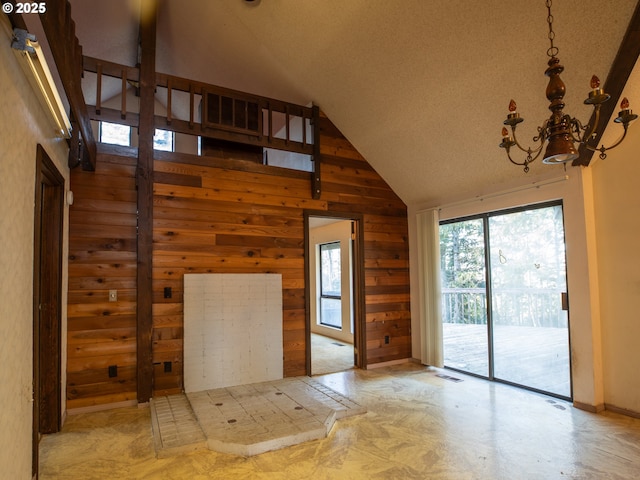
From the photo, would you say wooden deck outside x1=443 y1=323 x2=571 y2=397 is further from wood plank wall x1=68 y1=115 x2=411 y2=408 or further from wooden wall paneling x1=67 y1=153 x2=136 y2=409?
wooden wall paneling x1=67 y1=153 x2=136 y2=409

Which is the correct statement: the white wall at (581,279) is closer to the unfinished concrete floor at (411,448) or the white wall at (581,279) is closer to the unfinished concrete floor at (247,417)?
the unfinished concrete floor at (411,448)

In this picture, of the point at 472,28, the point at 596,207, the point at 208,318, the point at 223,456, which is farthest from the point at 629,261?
the point at 208,318

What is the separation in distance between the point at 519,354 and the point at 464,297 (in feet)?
3.01

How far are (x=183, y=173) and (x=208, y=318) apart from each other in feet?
5.28

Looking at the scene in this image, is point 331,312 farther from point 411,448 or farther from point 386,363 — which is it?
point 411,448

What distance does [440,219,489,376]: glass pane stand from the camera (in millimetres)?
4566

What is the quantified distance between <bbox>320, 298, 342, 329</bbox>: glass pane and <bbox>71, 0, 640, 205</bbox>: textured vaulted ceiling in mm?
2851

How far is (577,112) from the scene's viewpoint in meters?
3.20

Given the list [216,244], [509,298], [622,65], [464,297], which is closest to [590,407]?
[509,298]

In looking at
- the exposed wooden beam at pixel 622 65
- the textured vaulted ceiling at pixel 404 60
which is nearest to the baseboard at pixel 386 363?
the textured vaulted ceiling at pixel 404 60

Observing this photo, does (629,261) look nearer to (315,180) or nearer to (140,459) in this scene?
(315,180)

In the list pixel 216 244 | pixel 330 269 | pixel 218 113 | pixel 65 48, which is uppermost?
pixel 218 113

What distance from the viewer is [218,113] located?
4281 millimetres

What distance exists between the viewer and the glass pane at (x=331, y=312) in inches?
286
